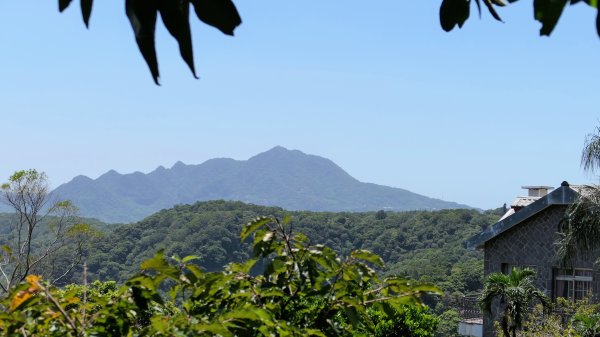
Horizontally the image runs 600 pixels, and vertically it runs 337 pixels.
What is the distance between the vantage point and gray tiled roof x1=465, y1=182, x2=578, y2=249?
21484 mm

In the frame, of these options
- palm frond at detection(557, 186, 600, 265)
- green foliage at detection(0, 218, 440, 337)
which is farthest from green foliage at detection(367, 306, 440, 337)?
green foliage at detection(0, 218, 440, 337)

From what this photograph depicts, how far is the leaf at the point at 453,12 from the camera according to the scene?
5.41 ft

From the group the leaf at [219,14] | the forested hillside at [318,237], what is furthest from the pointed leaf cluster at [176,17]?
the forested hillside at [318,237]

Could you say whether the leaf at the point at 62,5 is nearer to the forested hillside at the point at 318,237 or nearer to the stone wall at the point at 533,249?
the stone wall at the point at 533,249

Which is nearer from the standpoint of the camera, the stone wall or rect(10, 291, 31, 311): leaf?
rect(10, 291, 31, 311): leaf


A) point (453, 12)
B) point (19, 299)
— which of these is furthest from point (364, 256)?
point (453, 12)

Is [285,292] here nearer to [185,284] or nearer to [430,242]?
[185,284]

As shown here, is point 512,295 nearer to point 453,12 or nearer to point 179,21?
point 453,12

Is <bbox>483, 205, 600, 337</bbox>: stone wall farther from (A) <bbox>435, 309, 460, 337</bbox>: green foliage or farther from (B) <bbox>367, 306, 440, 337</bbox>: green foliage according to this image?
(A) <bbox>435, 309, 460, 337</bbox>: green foliage

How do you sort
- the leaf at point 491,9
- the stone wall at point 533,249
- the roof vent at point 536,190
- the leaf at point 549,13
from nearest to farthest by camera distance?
1. the leaf at point 549,13
2. the leaf at point 491,9
3. the stone wall at point 533,249
4. the roof vent at point 536,190

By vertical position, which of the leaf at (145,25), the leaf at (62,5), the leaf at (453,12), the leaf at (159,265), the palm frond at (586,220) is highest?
the palm frond at (586,220)

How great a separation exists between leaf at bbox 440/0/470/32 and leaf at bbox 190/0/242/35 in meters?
0.57

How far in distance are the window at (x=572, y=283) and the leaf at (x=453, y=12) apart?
2083 cm

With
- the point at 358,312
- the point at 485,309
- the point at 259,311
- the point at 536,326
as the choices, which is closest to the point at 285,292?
the point at 358,312
